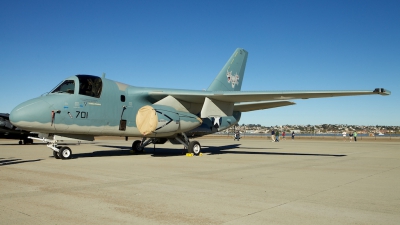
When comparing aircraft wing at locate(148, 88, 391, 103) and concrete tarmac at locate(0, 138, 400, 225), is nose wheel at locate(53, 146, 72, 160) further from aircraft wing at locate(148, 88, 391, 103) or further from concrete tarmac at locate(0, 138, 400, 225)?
aircraft wing at locate(148, 88, 391, 103)

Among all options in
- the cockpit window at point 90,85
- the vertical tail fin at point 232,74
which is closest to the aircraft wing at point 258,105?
the vertical tail fin at point 232,74

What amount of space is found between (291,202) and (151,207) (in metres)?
2.37

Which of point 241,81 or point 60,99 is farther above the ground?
point 241,81

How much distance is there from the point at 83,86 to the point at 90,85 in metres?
0.32

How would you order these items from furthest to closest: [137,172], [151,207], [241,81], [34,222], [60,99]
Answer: [241,81] → [60,99] → [137,172] → [151,207] → [34,222]

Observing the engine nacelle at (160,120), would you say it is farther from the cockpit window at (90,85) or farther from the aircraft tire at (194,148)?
the cockpit window at (90,85)

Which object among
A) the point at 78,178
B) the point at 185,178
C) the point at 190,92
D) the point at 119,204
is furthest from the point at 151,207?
the point at 190,92

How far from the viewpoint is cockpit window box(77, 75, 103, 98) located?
1311 cm

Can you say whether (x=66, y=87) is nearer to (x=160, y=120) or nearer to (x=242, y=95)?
(x=160, y=120)

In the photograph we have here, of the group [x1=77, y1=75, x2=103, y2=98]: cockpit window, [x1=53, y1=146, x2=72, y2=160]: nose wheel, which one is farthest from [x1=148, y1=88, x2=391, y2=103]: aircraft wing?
[x1=53, y1=146, x2=72, y2=160]: nose wheel

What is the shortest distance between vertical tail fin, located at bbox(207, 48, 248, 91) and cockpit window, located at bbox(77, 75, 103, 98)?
6743 millimetres

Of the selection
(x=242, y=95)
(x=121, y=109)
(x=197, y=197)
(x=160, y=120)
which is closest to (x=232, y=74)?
(x=242, y=95)

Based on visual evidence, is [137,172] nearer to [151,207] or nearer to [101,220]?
[151,207]

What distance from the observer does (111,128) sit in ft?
45.7
